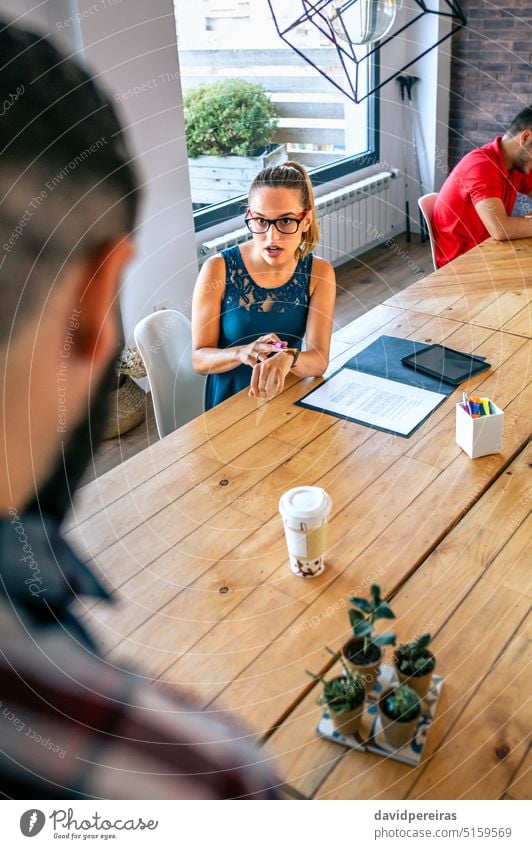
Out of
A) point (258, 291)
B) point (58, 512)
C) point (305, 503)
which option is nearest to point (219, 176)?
point (258, 291)

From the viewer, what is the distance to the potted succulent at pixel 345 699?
3.03ft

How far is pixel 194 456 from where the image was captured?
1562 millimetres

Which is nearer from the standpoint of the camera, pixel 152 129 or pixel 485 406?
pixel 485 406

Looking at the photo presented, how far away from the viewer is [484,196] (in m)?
2.81

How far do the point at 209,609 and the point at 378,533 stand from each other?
1.15 feet

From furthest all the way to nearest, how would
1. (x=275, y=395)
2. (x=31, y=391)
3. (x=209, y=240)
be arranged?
1. (x=209, y=240)
2. (x=275, y=395)
3. (x=31, y=391)

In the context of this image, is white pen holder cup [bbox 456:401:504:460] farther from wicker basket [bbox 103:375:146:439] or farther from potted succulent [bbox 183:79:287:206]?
potted succulent [bbox 183:79:287:206]

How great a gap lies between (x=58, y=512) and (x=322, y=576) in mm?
527

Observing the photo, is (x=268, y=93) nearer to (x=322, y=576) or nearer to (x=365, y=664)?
(x=322, y=576)

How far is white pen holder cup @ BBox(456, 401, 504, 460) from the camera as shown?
1.48 m

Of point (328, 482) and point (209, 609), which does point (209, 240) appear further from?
point (209, 609)

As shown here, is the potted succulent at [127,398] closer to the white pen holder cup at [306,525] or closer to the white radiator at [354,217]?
the white pen holder cup at [306,525]

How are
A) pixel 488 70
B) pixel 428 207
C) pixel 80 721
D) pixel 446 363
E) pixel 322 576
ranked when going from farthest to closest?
1. pixel 488 70
2. pixel 428 207
3. pixel 446 363
4. pixel 322 576
5. pixel 80 721
